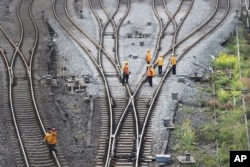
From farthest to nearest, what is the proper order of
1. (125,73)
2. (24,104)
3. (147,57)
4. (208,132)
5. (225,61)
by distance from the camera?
(225,61)
(147,57)
(125,73)
(24,104)
(208,132)

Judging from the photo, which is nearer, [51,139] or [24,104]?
[51,139]

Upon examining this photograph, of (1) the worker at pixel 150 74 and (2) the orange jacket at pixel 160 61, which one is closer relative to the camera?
(1) the worker at pixel 150 74

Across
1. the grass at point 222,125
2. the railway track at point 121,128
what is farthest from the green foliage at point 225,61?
the railway track at point 121,128

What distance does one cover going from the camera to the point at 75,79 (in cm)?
3019

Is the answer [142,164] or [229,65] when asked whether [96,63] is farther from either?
[142,164]

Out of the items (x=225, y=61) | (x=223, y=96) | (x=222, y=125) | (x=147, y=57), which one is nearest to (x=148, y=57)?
(x=147, y=57)

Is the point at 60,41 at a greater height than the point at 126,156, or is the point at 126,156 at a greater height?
the point at 60,41

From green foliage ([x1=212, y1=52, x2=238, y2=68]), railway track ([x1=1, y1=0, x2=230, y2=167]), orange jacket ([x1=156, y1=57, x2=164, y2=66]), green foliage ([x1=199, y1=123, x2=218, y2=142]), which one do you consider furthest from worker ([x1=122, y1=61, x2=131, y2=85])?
green foliage ([x1=199, y1=123, x2=218, y2=142])

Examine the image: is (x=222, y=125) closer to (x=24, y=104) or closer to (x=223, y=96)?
(x=223, y=96)

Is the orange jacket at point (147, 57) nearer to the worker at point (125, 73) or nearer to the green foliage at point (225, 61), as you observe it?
the worker at point (125, 73)

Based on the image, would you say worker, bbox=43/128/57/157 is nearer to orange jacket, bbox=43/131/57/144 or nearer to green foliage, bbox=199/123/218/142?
orange jacket, bbox=43/131/57/144

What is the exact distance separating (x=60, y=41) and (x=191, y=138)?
42.6 feet

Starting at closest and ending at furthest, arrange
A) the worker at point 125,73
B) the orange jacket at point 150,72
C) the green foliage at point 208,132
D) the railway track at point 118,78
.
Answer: the railway track at point 118,78 < the green foliage at point 208,132 < the orange jacket at point 150,72 < the worker at point 125,73

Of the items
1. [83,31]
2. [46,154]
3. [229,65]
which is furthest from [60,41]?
[46,154]
